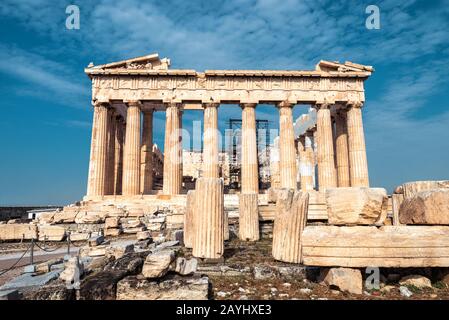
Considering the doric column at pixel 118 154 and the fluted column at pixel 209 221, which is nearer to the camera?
the fluted column at pixel 209 221

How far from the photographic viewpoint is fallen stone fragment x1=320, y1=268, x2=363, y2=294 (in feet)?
14.6

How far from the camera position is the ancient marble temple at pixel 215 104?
21.6 metres

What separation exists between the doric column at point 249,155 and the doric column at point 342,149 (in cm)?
756

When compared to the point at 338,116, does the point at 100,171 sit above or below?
below

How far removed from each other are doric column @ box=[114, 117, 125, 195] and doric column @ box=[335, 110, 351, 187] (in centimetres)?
1852

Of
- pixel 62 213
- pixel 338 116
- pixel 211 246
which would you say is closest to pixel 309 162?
pixel 338 116

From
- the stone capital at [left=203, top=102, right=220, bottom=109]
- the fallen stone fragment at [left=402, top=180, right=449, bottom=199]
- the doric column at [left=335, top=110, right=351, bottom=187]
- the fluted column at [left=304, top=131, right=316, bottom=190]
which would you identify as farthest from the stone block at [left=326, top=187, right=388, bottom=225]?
the fluted column at [left=304, top=131, right=316, bottom=190]

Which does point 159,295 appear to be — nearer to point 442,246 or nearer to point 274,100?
point 442,246

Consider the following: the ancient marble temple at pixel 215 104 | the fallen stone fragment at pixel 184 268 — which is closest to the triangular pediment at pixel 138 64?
the ancient marble temple at pixel 215 104

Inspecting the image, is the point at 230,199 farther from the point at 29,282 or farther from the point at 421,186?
the point at 29,282

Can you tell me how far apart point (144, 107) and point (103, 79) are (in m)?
3.79

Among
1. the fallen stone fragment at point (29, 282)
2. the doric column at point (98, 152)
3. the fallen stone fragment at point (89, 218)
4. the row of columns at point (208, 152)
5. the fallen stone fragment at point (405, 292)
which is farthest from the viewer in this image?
the row of columns at point (208, 152)

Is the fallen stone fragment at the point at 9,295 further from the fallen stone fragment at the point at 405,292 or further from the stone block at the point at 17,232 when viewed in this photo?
the stone block at the point at 17,232
